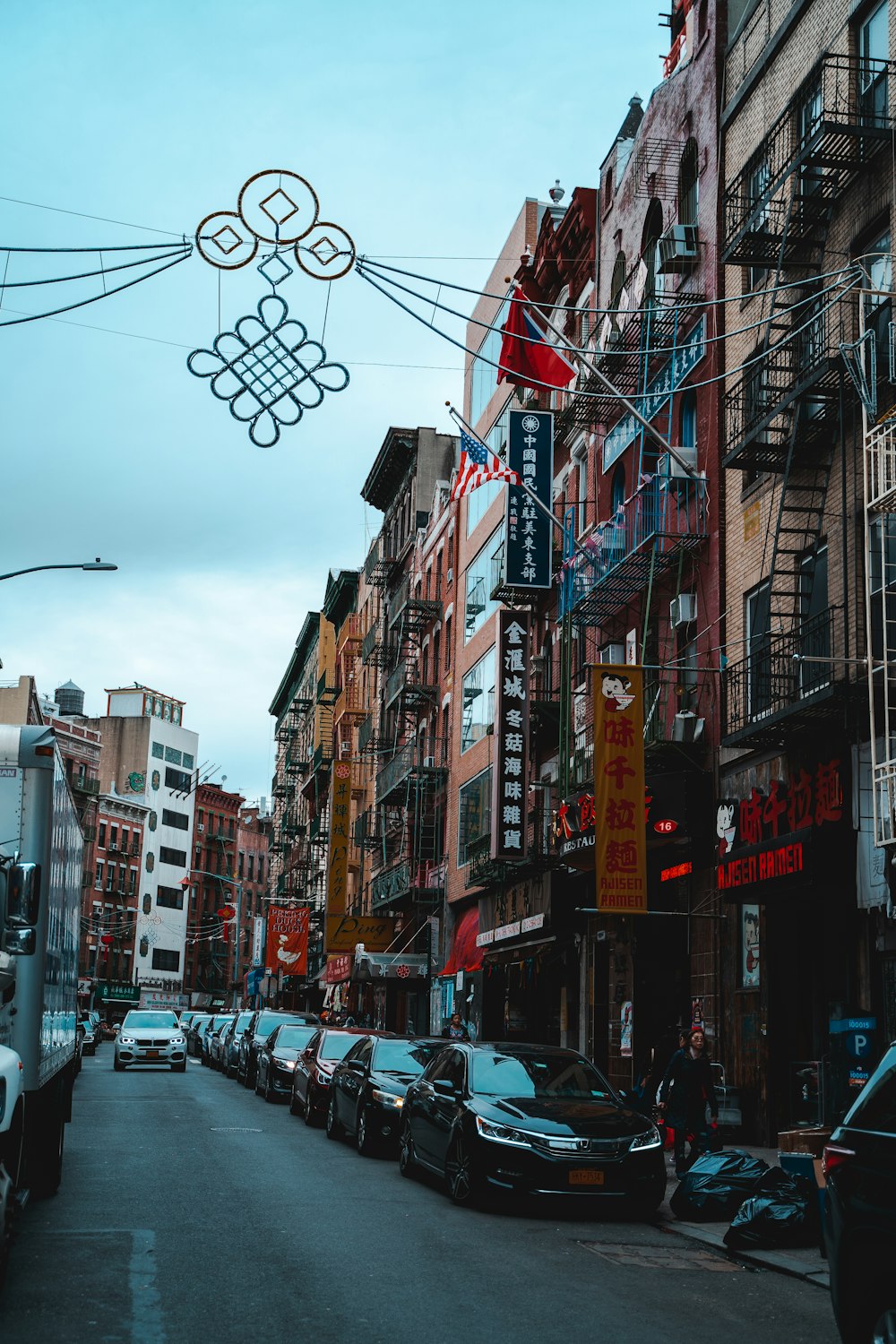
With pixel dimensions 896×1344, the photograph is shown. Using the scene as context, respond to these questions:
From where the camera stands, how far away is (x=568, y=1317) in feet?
28.7

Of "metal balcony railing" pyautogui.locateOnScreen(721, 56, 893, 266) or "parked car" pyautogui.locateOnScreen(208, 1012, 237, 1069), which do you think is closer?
"metal balcony railing" pyautogui.locateOnScreen(721, 56, 893, 266)

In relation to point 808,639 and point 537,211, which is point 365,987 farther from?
point 808,639

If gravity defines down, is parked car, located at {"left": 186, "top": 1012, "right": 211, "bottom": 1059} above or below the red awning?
below

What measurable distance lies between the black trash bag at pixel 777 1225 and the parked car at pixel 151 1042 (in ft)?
104

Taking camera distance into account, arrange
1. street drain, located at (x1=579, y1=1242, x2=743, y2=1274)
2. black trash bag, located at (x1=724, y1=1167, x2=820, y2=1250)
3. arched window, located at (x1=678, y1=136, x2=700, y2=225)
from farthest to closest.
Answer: arched window, located at (x1=678, y1=136, x2=700, y2=225) < black trash bag, located at (x1=724, y1=1167, x2=820, y2=1250) < street drain, located at (x1=579, y1=1242, x2=743, y2=1274)

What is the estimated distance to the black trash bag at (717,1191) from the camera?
43.7 feet

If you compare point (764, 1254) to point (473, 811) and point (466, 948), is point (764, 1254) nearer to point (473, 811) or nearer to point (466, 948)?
point (473, 811)

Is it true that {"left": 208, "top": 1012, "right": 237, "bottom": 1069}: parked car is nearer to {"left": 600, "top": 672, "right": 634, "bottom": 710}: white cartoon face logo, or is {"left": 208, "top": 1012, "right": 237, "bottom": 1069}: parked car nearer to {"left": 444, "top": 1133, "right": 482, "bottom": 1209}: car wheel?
{"left": 600, "top": 672, "right": 634, "bottom": 710}: white cartoon face logo

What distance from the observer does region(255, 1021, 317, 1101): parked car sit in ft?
95.6

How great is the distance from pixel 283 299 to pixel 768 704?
9.33 metres

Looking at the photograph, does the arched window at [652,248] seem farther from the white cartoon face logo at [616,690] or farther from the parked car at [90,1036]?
the parked car at [90,1036]

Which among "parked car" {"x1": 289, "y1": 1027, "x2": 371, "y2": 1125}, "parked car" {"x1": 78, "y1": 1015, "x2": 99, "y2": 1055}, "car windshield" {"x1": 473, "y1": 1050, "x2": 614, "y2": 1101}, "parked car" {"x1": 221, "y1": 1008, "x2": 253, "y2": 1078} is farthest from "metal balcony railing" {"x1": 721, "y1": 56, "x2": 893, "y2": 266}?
"parked car" {"x1": 78, "y1": 1015, "x2": 99, "y2": 1055}

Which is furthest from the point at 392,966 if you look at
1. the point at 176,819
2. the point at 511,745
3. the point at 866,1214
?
the point at 176,819

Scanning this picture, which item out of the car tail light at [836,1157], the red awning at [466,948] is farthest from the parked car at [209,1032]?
the car tail light at [836,1157]
